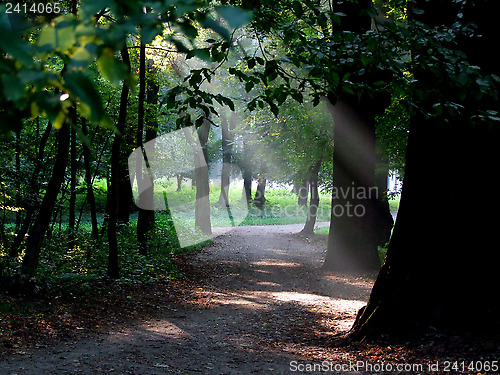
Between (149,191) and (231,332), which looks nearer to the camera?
(231,332)

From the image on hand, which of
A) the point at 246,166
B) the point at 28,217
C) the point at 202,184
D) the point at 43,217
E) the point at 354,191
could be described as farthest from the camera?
the point at 246,166

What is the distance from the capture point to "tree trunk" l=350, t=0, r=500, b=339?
5355 millimetres

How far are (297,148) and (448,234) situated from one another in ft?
46.4

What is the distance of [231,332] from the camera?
307 inches

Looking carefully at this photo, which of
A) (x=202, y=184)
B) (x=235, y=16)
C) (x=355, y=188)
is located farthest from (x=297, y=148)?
(x=235, y=16)

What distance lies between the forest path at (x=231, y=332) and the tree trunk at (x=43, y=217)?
94.5 inches

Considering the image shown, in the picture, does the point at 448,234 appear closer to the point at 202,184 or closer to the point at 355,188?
the point at 355,188

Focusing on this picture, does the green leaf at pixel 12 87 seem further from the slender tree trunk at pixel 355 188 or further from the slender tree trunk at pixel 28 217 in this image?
the slender tree trunk at pixel 355 188

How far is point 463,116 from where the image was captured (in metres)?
4.77

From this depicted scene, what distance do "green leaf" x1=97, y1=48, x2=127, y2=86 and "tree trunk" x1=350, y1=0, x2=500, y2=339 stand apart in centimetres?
446

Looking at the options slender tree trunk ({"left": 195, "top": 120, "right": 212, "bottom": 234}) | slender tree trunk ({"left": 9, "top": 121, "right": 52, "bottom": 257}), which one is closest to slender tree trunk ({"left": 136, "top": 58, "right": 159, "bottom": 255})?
slender tree trunk ({"left": 9, "top": 121, "right": 52, "bottom": 257})

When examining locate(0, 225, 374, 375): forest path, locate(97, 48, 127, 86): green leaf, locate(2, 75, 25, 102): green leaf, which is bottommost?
locate(0, 225, 374, 375): forest path

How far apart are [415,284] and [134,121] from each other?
38.8 feet

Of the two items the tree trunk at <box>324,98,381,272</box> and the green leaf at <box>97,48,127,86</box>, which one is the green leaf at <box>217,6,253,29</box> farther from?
the tree trunk at <box>324,98,381,272</box>
